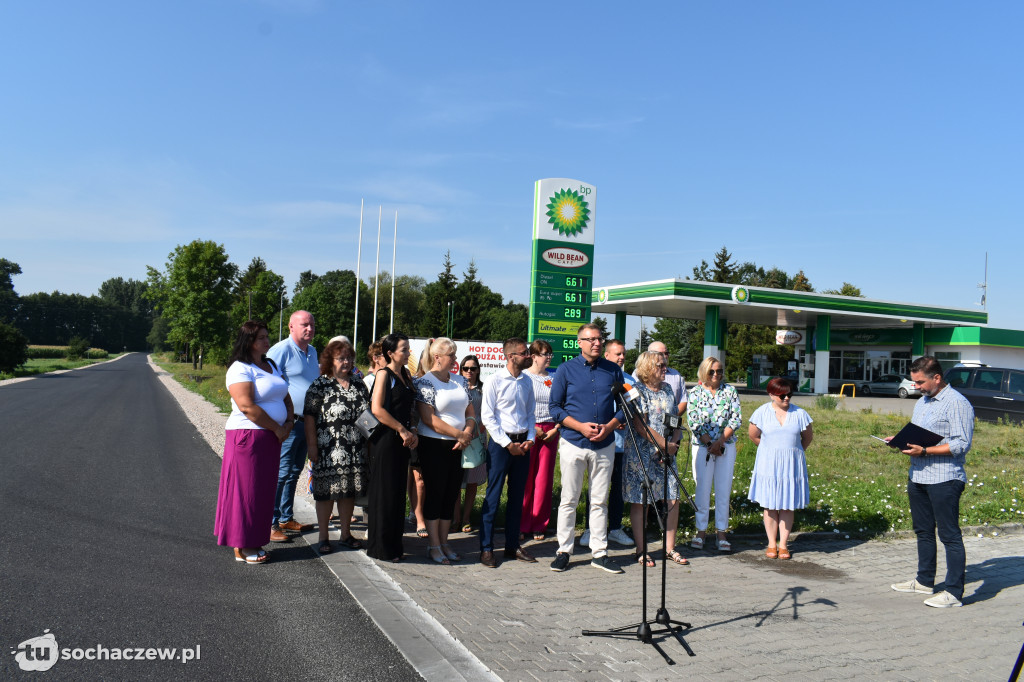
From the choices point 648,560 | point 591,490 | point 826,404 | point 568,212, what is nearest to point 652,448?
point 591,490

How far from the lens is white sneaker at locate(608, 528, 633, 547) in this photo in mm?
7133

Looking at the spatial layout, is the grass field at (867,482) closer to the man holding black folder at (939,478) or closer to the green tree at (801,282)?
the man holding black folder at (939,478)

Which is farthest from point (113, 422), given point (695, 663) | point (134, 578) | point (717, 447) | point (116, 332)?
point (116, 332)

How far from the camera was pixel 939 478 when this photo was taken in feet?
18.7

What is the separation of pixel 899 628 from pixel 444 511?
143 inches

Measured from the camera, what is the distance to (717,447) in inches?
269

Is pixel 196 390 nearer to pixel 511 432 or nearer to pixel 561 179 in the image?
pixel 561 179

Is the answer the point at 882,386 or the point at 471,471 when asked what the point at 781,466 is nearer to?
the point at 471,471

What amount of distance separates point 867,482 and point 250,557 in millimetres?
9104

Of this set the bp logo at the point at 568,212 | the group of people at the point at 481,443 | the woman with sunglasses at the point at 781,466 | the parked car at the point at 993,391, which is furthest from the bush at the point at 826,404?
the group of people at the point at 481,443

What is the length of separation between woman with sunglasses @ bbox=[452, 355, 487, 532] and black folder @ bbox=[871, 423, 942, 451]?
146 inches

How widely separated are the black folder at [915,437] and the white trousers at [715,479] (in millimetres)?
A: 1568

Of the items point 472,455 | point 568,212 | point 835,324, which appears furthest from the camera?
point 835,324

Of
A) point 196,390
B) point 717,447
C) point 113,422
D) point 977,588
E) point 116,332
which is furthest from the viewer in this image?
point 116,332
